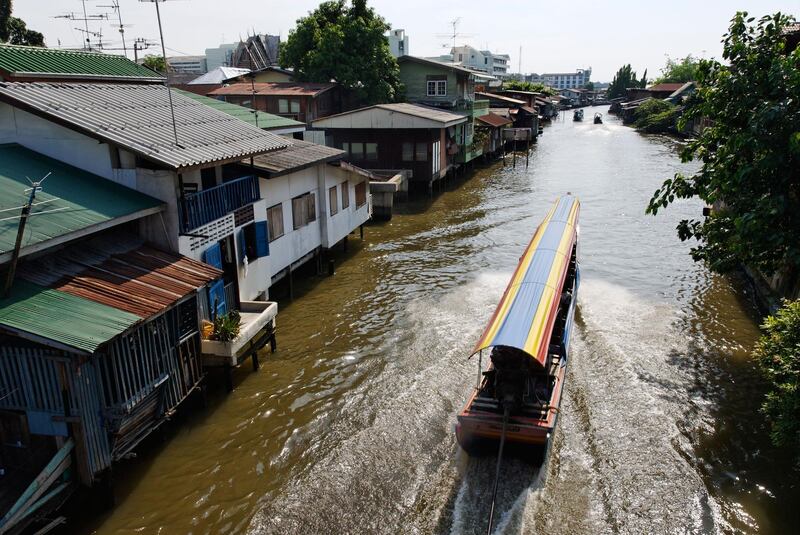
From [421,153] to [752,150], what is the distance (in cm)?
2749

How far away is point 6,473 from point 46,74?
11.2 m

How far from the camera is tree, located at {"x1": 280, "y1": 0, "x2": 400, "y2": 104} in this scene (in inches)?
1950

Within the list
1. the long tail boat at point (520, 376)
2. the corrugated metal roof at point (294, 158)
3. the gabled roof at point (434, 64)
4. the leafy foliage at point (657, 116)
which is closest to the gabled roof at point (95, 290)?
the corrugated metal roof at point (294, 158)

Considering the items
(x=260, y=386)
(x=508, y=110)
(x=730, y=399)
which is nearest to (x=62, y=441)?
(x=260, y=386)

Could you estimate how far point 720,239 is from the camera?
622 inches

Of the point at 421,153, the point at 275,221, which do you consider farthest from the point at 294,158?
the point at 421,153

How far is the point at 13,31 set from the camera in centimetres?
4088

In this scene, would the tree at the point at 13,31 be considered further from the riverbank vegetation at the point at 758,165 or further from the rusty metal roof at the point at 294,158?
the riverbank vegetation at the point at 758,165

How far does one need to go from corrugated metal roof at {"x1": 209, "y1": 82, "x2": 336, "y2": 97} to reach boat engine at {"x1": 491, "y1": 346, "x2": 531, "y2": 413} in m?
38.1

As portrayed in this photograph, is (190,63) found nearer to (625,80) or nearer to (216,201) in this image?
(625,80)

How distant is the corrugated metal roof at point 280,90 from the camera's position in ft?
152

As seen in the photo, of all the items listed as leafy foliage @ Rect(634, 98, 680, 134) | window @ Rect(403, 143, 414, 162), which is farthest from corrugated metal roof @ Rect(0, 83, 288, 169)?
leafy foliage @ Rect(634, 98, 680, 134)

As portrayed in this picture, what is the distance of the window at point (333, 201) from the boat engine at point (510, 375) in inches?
534

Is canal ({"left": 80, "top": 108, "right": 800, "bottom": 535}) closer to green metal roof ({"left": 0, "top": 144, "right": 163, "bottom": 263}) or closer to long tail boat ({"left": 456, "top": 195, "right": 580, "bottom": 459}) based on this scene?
long tail boat ({"left": 456, "top": 195, "right": 580, "bottom": 459})
